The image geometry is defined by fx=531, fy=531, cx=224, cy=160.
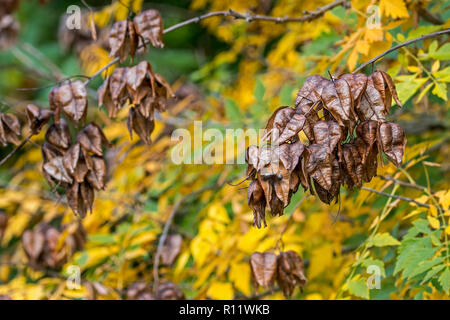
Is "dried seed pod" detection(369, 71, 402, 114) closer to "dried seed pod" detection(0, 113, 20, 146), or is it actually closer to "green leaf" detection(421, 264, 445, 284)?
"green leaf" detection(421, 264, 445, 284)

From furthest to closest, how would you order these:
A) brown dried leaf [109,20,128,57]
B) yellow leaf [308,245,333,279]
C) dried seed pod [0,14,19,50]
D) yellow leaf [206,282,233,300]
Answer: dried seed pod [0,14,19,50]
yellow leaf [308,245,333,279]
yellow leaf [206,282,233,300]
brown dried leaf [109,20,128,57]

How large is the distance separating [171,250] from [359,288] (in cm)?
115

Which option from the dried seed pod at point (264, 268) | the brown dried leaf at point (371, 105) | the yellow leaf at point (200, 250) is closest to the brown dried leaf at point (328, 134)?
the brown dried leaf at point (371, 105)

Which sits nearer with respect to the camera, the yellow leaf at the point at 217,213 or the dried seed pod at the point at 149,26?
the dried seed pod at the point at 149,26

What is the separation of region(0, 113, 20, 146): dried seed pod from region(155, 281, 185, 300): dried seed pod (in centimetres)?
86

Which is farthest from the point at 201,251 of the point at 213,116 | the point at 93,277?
the point at 213,116

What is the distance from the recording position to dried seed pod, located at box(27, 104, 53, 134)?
1821mm

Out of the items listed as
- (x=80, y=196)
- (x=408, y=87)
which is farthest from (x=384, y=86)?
(x=80, y=196)

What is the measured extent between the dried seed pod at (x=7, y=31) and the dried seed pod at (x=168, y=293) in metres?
2.41

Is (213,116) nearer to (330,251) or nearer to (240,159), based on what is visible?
(240,159)

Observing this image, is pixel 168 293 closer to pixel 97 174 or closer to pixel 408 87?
pixel 97 174

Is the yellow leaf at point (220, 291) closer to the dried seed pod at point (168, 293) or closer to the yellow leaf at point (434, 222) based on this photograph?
the dried seed pod at point (168, 293)

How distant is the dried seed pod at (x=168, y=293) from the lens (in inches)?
87.6

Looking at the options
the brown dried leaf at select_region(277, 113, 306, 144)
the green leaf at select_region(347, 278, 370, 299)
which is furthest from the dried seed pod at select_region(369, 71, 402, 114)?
the green leaf at select_region(347, 278, 370, 299)
